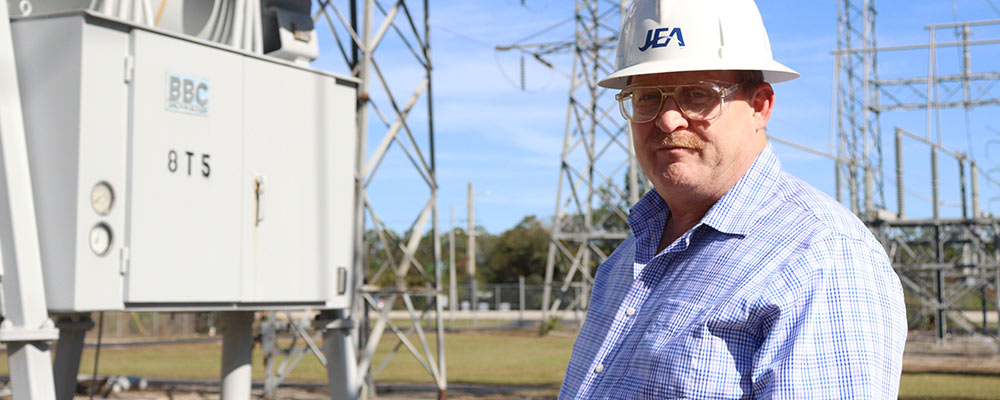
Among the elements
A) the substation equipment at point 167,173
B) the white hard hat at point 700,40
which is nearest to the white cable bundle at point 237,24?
the substation equipment at point 167,173

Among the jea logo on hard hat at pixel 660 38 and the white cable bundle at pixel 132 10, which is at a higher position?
the white cable bundle at pixel 132 10

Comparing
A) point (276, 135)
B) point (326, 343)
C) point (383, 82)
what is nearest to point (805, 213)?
point (276, 135)

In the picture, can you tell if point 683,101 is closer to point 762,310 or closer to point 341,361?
point 762,310

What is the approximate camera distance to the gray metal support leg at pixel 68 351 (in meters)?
6.45

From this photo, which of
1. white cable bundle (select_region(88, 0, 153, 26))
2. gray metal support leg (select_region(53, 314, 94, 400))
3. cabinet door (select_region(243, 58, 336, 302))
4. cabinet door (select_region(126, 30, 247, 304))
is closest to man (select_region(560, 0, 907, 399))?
cabinet door (select_region(126, 30, 247, 304))

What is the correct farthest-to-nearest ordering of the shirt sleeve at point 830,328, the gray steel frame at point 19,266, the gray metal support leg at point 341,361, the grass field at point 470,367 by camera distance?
the grass field at point 470,367 → the gray metal support leg at point 341,361 → the gray steel frame at point 19,266 → the shirt sleeve at point 830,328

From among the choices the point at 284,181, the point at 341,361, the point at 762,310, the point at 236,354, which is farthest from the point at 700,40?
the point at 341,361

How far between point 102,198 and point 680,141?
4199 mm

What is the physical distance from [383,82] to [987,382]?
39.1 feet

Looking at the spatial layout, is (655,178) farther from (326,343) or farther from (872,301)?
(326,343)

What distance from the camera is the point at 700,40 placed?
2328 millimetres

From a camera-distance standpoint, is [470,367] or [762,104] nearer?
[762,104]

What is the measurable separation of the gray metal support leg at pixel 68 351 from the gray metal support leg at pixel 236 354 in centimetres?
95

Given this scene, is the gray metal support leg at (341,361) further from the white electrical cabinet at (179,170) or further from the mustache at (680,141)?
the mustache at (680,141)
